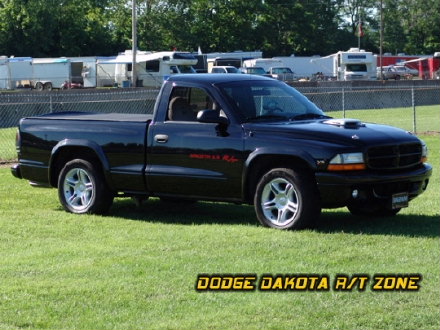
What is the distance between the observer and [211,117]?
1053 cm

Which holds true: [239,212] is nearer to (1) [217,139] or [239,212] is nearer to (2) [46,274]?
(1) [217,139]

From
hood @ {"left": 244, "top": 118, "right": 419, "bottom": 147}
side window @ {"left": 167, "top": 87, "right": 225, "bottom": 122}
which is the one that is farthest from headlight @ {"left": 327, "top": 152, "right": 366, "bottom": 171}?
side window @ {"left": 167, "top": 87, "right": 225, "bottom": 122}

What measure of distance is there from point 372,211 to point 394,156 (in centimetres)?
108

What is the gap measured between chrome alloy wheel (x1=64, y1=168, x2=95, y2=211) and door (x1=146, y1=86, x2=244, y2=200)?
3.12 feet

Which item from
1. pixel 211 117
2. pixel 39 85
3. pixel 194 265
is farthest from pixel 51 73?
pixel 194 265

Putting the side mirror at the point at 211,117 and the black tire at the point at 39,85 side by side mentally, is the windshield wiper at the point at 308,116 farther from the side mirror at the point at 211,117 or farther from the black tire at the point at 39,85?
the black tire at the point at 39,85

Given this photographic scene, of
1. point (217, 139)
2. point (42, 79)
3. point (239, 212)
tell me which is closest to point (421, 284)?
point (217, 139)

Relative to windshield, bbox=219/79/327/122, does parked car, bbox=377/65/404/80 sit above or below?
above

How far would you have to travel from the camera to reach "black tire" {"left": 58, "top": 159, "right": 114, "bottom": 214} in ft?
37.9

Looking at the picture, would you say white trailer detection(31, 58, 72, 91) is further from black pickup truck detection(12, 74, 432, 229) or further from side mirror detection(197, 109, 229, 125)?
side mirror detection(197, 109, 229, 125)

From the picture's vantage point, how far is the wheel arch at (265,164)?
10032 mm

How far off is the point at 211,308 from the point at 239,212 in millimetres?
5071

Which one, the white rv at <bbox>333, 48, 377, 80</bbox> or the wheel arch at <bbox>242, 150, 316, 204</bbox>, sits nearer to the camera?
the wheel arch at <bbox>242, 150, 316, 204</bbox>

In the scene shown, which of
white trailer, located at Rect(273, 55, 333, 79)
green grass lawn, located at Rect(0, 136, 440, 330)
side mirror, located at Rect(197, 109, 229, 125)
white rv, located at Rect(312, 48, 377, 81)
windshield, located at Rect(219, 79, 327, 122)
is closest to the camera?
green grass lawn, located at Rect(0, 136, 440, 330)
